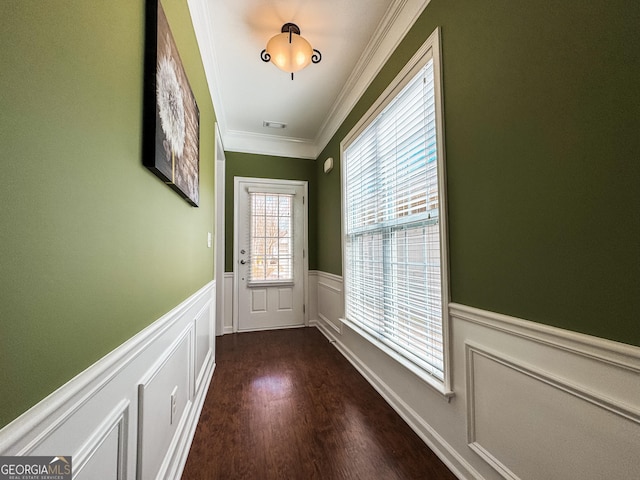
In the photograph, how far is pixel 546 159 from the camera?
93 cm

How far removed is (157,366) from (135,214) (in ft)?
1.92

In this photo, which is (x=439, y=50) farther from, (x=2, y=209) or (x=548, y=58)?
(x=2, y=209)

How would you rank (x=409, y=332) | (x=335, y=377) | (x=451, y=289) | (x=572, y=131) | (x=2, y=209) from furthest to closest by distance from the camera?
(x=335, y=377)
(x=409, y=332)
(x=451, y=289)
(x=572, y=131)
(x=2, y=209)

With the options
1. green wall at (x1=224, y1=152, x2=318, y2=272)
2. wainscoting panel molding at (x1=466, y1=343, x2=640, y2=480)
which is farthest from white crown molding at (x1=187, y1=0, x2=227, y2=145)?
wainscoting panel molding at (x1=466, y1=343, x2=640, y2=480)

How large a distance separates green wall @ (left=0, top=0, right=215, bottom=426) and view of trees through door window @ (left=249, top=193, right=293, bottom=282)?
2.69 meters

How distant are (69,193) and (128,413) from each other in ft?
2.16

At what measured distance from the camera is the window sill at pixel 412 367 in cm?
134

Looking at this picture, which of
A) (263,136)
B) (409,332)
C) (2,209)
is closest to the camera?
(2,209)

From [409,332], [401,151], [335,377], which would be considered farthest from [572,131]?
[335,377]

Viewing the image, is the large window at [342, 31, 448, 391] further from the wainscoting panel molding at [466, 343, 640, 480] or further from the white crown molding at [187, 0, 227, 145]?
the white crown molding at [187, 0, 227, 145]

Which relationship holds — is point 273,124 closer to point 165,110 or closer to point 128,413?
point 165,110

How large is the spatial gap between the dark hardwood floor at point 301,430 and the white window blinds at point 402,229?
428 millimetres

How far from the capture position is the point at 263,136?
361cm

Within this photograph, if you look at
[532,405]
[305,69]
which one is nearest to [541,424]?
[532,405]
